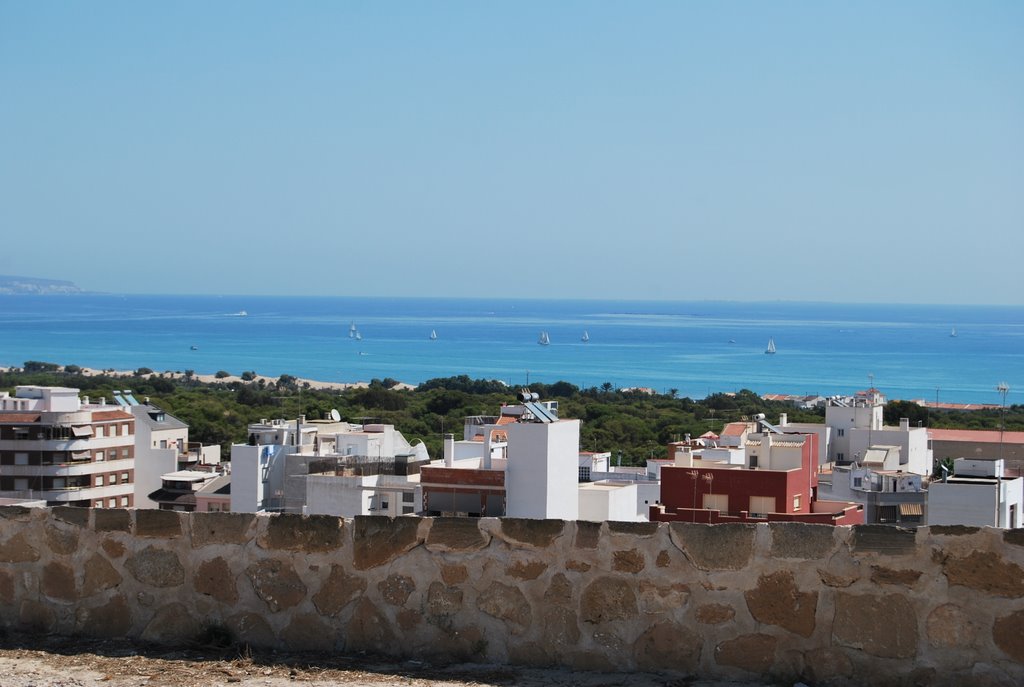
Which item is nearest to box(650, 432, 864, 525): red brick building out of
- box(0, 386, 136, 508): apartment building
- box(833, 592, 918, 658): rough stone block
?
box(833, 592, 918, 658): rough stone block

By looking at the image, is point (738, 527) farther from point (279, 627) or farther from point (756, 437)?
point (756, 437)

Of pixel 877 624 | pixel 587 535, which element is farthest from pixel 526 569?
pixel 877 624

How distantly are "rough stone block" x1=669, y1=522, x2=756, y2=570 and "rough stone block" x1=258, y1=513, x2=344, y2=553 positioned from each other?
3.34 feet

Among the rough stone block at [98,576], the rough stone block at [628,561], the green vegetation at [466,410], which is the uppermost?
the rough stone block at [628,561]

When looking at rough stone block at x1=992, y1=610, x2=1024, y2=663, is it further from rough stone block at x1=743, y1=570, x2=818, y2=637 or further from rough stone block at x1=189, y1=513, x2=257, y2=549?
rough stone block at x1=189, y1=513, x2=257, y2=549

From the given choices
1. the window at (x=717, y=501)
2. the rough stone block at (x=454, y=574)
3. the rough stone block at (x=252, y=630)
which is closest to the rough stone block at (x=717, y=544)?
the rough stone block at (x=454, y=574)

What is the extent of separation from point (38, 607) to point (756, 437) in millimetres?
29736

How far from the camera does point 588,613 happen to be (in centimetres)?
353

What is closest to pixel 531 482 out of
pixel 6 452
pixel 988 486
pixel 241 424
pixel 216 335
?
pixel 988 486

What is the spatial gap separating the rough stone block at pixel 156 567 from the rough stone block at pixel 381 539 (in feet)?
1.94

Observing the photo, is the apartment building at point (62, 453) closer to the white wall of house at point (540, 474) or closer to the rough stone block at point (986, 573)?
the white wall of house at point (540, 474)

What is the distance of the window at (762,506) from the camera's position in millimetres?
22391

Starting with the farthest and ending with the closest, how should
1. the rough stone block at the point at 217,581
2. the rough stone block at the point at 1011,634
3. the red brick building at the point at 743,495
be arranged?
1. the red brick building at the point at 743,495
2. the rough stone block at the point at 217,581
3. the rough stone block at the point at 1011,634

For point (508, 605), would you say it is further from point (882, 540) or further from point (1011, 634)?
point (1011, 634)
